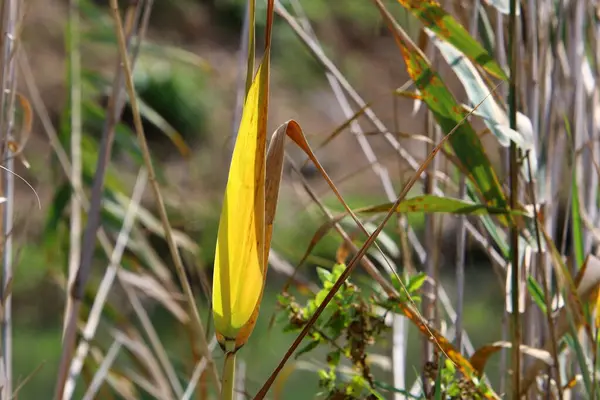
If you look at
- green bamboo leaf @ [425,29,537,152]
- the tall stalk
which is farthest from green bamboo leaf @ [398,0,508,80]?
the tall stalk

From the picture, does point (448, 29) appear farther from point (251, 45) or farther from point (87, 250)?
point (87, 250)

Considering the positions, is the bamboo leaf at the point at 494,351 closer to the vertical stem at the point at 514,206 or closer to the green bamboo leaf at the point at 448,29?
the vertical stem at the point at 514,206

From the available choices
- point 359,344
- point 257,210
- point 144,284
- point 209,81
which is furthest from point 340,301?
point 209,81

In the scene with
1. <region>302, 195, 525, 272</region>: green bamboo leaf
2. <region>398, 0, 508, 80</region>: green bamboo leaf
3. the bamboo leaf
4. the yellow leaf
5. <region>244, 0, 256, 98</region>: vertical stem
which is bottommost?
the bamboo leaf

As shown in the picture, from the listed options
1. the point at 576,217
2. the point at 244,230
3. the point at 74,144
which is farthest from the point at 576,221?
the point at 74,144

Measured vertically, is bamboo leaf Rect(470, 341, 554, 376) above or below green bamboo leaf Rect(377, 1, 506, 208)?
below

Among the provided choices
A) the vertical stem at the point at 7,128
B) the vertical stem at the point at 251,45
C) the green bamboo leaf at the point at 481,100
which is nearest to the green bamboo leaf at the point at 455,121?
the green bamboo leaf at the point at 481,100

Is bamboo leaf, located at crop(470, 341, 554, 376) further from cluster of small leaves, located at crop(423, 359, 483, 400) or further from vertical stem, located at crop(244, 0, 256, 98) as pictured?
vertical stem, located at crop(244, 0, 256, 98)

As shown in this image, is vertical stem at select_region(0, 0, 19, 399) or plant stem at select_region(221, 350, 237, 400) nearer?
plant stem at select_region(221, 350, 237, 400)
